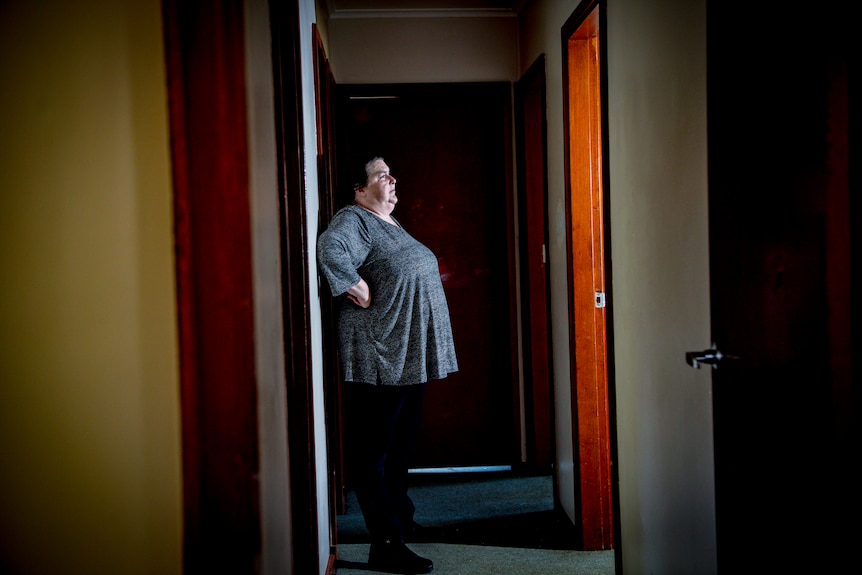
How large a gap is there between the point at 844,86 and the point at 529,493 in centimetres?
275

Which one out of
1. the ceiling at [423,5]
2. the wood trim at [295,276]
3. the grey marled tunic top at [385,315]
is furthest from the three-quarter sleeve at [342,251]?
the ceiling at [423,5]

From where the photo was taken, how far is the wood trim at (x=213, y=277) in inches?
38.9

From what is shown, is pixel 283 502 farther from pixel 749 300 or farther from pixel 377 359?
pixel 749 300

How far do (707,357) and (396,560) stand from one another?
1.61 meters

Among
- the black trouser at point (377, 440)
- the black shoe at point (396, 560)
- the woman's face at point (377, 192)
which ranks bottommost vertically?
the black shoe at point (396, 560)

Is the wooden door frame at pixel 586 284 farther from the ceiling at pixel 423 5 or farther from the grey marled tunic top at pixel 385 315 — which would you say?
the ceiling at pixel 423 5

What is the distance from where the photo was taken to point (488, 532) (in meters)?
2.93

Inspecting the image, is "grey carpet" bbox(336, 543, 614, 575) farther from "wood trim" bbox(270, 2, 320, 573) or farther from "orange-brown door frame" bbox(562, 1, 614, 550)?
"wood trim" bbox(270, 2, 320, 573)

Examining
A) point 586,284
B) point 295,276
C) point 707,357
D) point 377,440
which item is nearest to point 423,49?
point 586,284

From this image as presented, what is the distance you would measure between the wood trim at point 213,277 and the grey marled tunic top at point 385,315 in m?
1.45

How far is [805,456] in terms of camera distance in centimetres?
110

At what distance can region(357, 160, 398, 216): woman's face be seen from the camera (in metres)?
2.62

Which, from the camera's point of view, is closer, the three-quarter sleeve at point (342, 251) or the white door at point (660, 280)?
the white door at point (660, 280)

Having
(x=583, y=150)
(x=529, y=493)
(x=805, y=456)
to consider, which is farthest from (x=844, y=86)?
(x=529, y=493)
